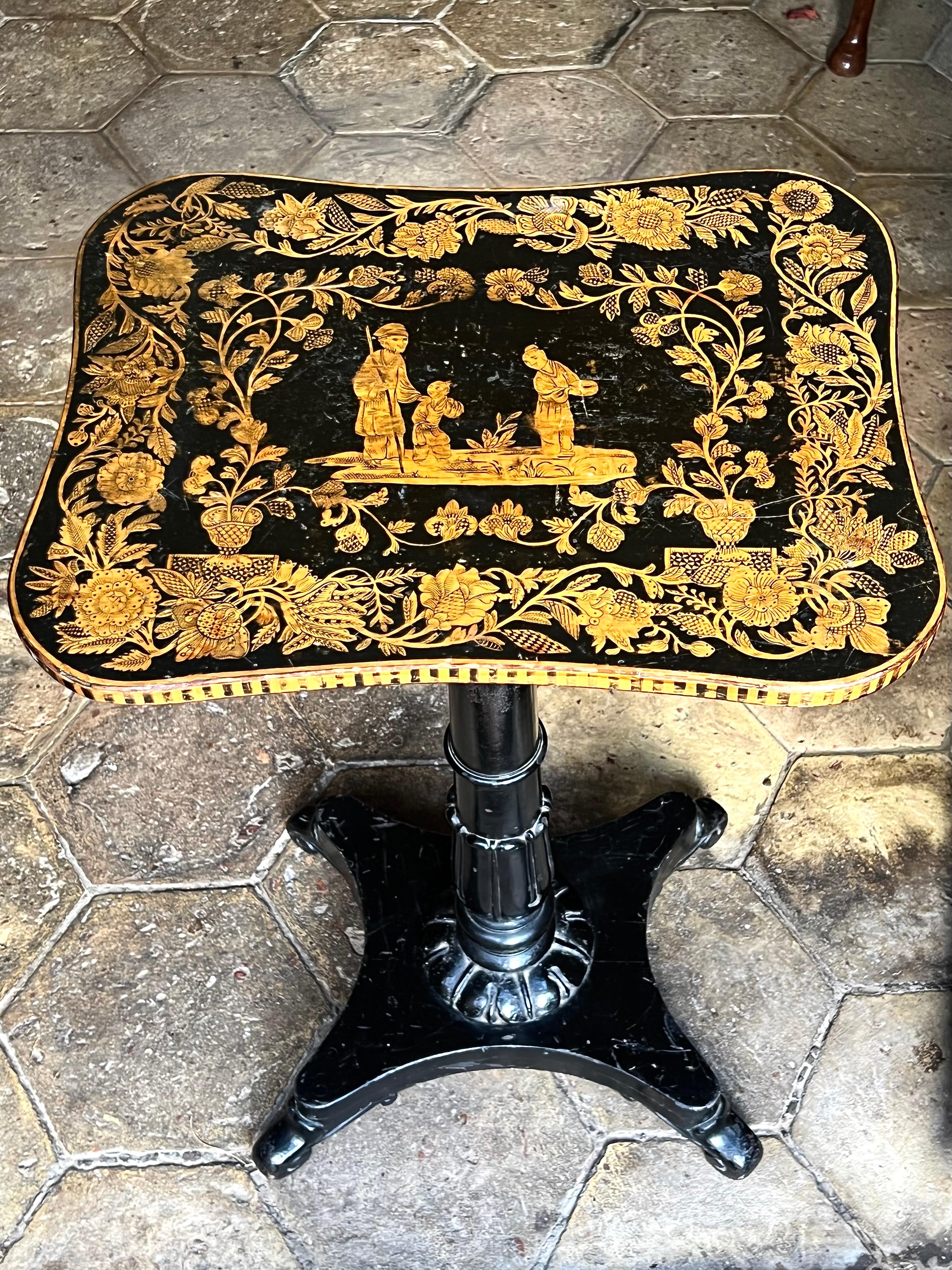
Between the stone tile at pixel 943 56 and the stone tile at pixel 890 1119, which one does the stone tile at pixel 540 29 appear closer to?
the stone tile at pixel 943 56

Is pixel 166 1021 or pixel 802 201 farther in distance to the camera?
pixel 166 1021

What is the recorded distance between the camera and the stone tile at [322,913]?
5.22ft

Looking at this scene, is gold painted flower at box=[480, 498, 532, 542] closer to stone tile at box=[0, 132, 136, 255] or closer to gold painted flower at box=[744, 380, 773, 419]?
gold painted flower at box=[744, 380, 773, 419]

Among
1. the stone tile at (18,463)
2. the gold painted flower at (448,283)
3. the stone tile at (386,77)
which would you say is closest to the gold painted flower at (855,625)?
the gold painted flower at (448,283)

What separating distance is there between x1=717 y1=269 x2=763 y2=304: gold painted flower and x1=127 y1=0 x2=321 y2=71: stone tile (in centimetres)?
217

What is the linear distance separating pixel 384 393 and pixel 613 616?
0.96 ft

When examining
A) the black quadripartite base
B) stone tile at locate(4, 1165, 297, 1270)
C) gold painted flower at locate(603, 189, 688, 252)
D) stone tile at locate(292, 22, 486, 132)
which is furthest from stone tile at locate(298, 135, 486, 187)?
stone tile at locate(4, 1165, 297, 1270)

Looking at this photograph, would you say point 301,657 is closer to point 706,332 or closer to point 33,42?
point 706,332

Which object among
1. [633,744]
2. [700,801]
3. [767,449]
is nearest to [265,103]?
[633,744]

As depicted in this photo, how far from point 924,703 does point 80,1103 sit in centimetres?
135

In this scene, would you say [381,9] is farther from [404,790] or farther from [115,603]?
[115,603]

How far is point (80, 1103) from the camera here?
4.90 feet

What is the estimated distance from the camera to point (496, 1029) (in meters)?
1.40

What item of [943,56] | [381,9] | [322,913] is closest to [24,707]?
[322,913]
